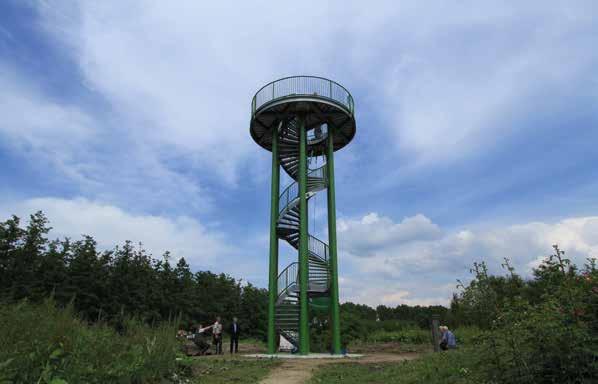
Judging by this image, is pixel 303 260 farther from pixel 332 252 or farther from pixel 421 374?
pixel 421 374

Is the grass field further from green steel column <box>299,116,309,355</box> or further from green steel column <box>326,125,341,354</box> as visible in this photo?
green steel column <box>326,125,341,354</box>

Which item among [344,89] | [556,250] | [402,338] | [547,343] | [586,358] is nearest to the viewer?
[586,358]

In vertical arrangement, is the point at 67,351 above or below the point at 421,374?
above

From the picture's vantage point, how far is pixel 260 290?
4181 cm

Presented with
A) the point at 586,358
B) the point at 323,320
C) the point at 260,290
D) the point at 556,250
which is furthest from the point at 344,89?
the point at 260,290

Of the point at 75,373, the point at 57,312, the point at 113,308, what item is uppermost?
the point at 113,308

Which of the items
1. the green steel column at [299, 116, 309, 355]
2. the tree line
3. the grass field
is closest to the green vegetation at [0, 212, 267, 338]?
the tree line

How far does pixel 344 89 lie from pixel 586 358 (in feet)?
54.6

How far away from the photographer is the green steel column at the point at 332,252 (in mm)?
17656

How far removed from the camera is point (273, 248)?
18.6 metres

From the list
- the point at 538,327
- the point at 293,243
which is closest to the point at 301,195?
the point at 293,243

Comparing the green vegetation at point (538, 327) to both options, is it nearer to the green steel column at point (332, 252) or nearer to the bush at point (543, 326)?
the bush at point (543, 326)

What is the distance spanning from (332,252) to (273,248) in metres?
2.56

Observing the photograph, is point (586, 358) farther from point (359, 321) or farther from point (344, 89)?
point (359, 321)
